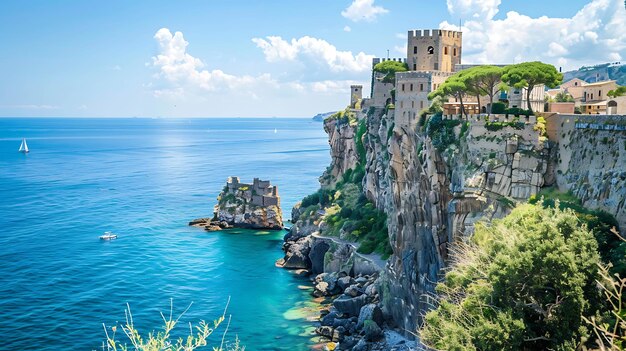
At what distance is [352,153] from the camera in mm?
86812

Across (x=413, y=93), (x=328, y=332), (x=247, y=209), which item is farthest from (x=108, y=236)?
(x=413, y=93)

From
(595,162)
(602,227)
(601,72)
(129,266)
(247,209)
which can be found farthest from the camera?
(601,72)

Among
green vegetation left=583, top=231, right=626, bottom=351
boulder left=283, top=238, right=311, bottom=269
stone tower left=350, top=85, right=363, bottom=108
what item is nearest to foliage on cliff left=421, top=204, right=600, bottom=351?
green vegetation left=583, top=231, right=626, bottom=351

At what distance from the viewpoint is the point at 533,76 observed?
40.3m

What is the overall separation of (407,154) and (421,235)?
845 centimetres

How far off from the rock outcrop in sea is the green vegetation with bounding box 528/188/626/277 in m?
61.7

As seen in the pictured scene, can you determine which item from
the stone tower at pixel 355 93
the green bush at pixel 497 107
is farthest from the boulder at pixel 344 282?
the stone tower at pixel 355 93

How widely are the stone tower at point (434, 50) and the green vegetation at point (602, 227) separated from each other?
3221cm

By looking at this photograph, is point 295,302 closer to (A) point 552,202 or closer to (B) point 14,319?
(B) point 14,319

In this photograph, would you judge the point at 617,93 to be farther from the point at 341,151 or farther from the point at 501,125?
the point at 341,151

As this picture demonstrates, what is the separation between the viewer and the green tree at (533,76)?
132 feet

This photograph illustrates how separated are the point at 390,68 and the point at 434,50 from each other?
649cm

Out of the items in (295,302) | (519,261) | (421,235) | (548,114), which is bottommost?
(295,302)

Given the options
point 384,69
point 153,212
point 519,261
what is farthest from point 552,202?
point 153,212
